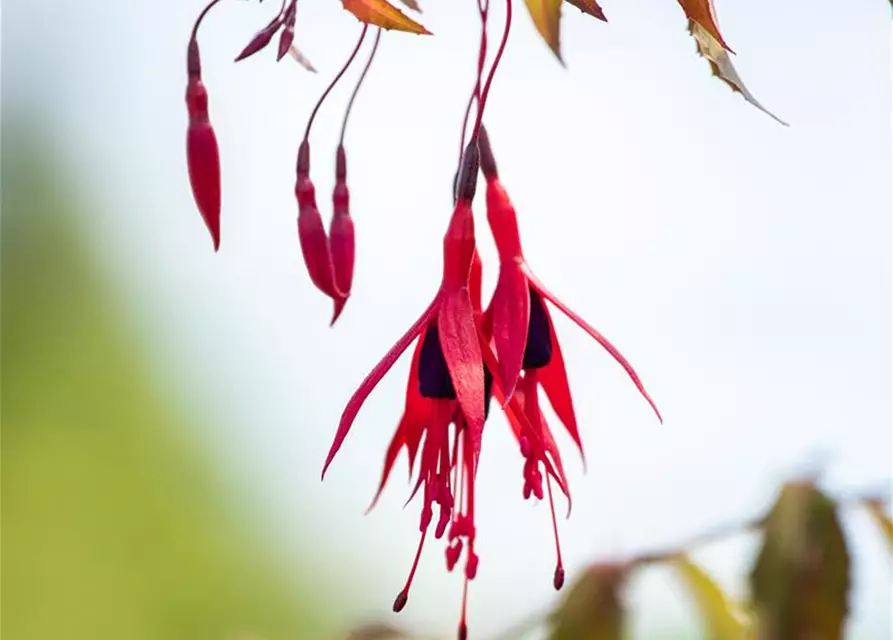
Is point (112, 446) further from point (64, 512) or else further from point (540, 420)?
point (540, 420)

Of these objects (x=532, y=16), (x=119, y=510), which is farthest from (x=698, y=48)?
(x=119, y=510)

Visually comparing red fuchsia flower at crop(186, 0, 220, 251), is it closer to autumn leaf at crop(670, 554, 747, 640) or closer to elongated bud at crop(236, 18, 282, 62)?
elongated bud at crop(236, 18, 282, 62)

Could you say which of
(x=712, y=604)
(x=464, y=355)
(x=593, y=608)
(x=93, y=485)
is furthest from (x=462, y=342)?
(x=93, y=485)

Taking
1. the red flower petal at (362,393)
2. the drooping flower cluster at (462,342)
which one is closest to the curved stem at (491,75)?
the drooping flower cluster at (462,342)

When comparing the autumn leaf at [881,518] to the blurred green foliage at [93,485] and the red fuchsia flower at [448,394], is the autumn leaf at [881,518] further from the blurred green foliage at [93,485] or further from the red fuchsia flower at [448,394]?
the blurred green foliage at [93,485]

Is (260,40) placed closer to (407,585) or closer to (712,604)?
(407,585)
